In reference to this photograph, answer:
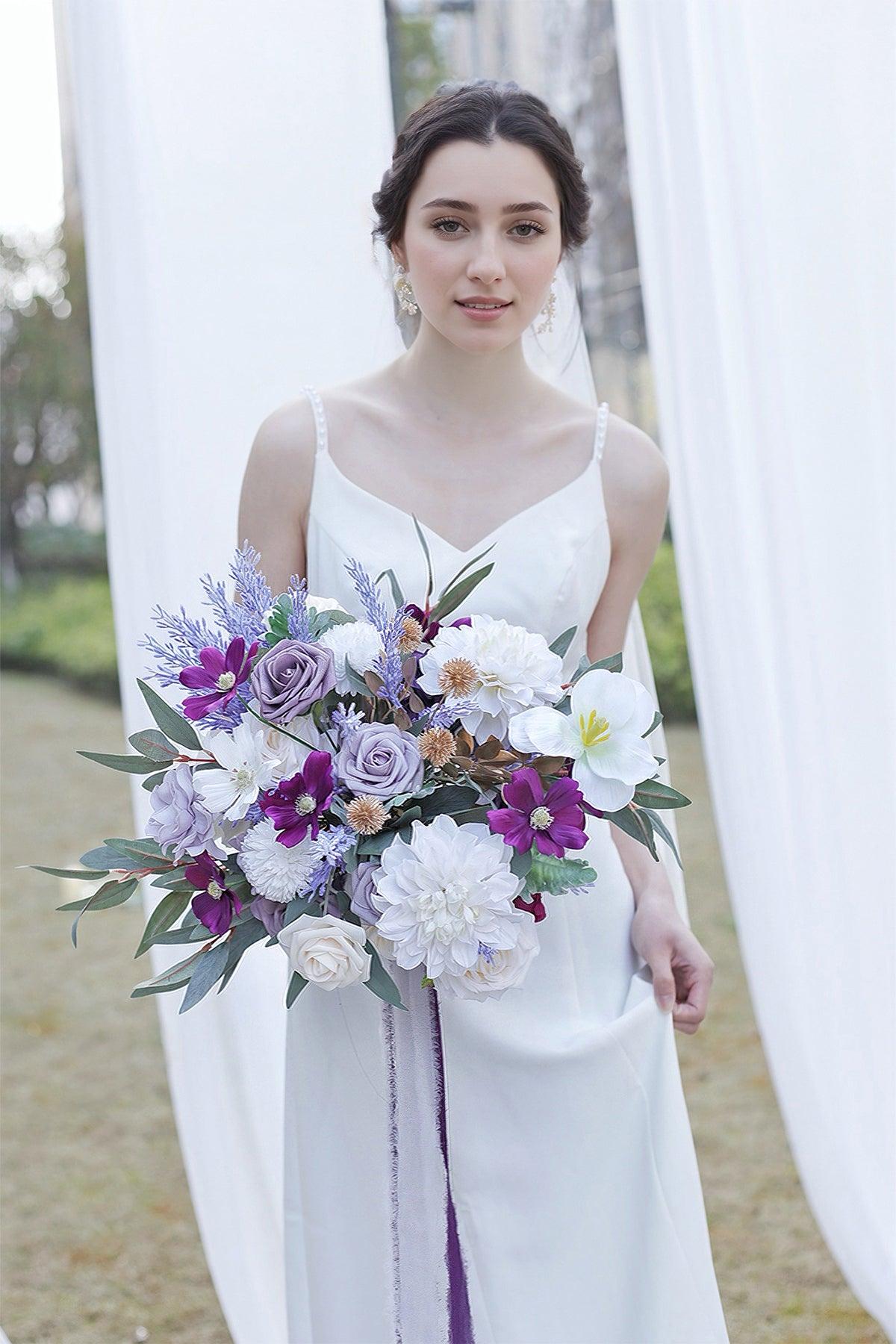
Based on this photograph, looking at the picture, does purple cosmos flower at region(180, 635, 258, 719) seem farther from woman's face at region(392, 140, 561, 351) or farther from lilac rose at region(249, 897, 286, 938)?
woman's face at region(392, 140, 561, 351)

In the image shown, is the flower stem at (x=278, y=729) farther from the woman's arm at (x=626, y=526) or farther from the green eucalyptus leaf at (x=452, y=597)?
the woman's arm at (x=626, y=526)

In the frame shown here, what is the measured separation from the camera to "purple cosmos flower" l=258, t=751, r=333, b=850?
4.50 ft

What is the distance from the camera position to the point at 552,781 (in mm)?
1419

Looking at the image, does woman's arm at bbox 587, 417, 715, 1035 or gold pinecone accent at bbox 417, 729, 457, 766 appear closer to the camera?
gold pinecone accent at bbox 417, 729, 457, 766

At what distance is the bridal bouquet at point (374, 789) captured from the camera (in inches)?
53.9

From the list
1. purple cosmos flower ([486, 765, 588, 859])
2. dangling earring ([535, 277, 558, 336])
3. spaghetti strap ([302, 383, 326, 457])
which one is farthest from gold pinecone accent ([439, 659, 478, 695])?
dangling earring ([535, 277, 558, 336])

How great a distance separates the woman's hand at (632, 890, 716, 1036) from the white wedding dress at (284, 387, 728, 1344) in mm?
42

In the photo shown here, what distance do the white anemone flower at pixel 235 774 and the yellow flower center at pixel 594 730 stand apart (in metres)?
0.33

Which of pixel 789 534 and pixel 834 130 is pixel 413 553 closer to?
pixel 789 534

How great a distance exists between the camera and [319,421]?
1920 millimetres

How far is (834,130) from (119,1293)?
2.90 m

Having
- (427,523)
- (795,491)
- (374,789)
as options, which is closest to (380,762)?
(374,789)

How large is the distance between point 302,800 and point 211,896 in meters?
0.17

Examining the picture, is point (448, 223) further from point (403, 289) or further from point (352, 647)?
point (352, 647)
